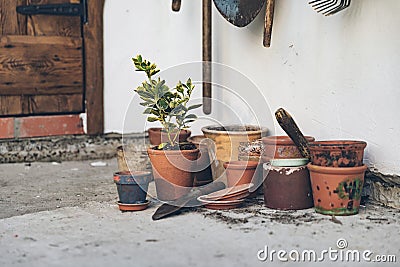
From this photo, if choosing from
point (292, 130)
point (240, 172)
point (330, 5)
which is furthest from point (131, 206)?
point (330, 5)

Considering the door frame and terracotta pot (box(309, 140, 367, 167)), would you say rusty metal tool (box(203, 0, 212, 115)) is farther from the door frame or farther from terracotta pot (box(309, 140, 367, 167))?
terracotta pot (box(309, 140, 367, 167))

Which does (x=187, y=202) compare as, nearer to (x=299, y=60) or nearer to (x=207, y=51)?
(x=299, y=60)

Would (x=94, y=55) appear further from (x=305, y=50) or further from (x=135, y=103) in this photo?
(x=305, y=50)

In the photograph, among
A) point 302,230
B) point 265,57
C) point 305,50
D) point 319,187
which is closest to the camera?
point 302,230

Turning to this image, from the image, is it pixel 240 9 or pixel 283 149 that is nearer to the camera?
pixel 283 149

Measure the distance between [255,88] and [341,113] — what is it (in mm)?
654

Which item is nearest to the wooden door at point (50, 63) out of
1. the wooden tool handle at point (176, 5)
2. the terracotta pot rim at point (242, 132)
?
the wooden tool handle at point (176, 5)

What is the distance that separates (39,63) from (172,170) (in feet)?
4.71

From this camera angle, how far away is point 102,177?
325 centimetres

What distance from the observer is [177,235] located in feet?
7.01

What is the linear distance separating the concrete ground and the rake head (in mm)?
846

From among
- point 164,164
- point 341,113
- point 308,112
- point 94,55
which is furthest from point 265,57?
point 94,55

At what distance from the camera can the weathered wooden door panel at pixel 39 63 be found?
3533mm

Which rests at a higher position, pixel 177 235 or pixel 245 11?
pixel 245 11
